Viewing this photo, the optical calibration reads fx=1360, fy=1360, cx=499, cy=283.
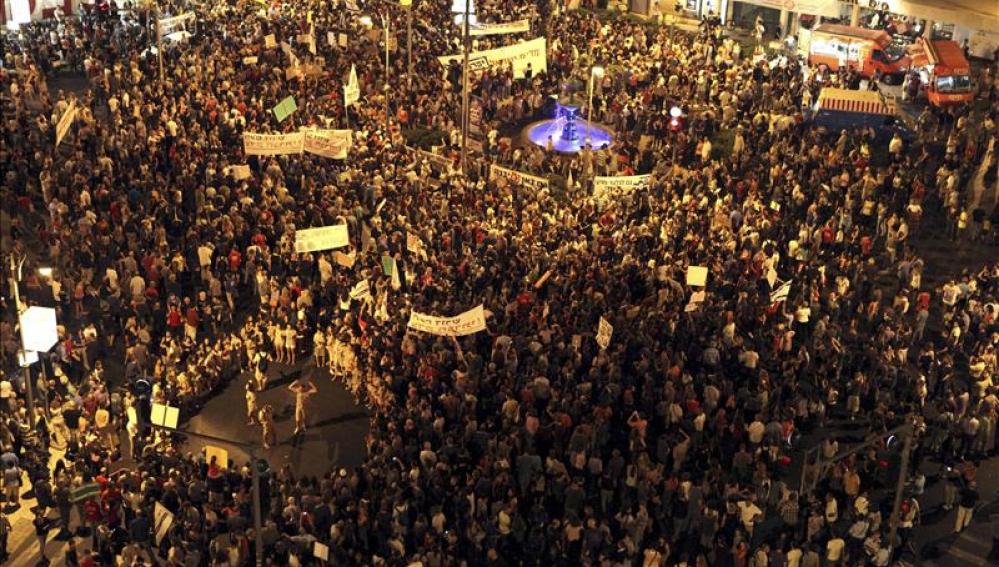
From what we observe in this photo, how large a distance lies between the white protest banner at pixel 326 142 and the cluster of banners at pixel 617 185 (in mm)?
6960

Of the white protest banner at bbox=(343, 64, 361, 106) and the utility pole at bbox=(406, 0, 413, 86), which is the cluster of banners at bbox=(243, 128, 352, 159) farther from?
the utility pole at bbox=(406, 0, 413, 86)

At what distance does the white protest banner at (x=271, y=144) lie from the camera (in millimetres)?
35781

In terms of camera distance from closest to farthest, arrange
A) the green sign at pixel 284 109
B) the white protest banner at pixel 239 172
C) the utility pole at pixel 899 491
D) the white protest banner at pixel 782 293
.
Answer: the utility pole at pixel 899 491
the white protest banner at pixel 782 293
the white protest banner at pixel 239 172
the green sign at pixel 284 109

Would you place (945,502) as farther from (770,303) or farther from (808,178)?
(808,178)

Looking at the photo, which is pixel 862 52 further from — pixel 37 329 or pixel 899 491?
pixel 37 329

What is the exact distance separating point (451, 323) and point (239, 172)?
33.8ft

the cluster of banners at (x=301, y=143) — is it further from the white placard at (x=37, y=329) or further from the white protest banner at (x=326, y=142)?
the white placard at (x=37, y=329)

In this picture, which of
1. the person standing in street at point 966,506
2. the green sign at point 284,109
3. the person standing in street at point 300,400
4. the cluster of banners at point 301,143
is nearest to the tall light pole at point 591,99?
the cluster of banners at point 301,143

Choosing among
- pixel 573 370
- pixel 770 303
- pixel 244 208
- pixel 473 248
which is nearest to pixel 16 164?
pixel 244 208

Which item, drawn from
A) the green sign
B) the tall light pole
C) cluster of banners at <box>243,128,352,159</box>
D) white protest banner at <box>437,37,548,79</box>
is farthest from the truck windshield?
the green sign

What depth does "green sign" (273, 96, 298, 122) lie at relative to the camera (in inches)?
1505

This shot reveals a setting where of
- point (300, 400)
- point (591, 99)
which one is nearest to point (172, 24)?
point (591, 99)

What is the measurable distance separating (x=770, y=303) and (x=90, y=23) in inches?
1179

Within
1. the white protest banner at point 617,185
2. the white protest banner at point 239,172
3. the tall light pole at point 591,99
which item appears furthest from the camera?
the tall light pole at point 591,99
